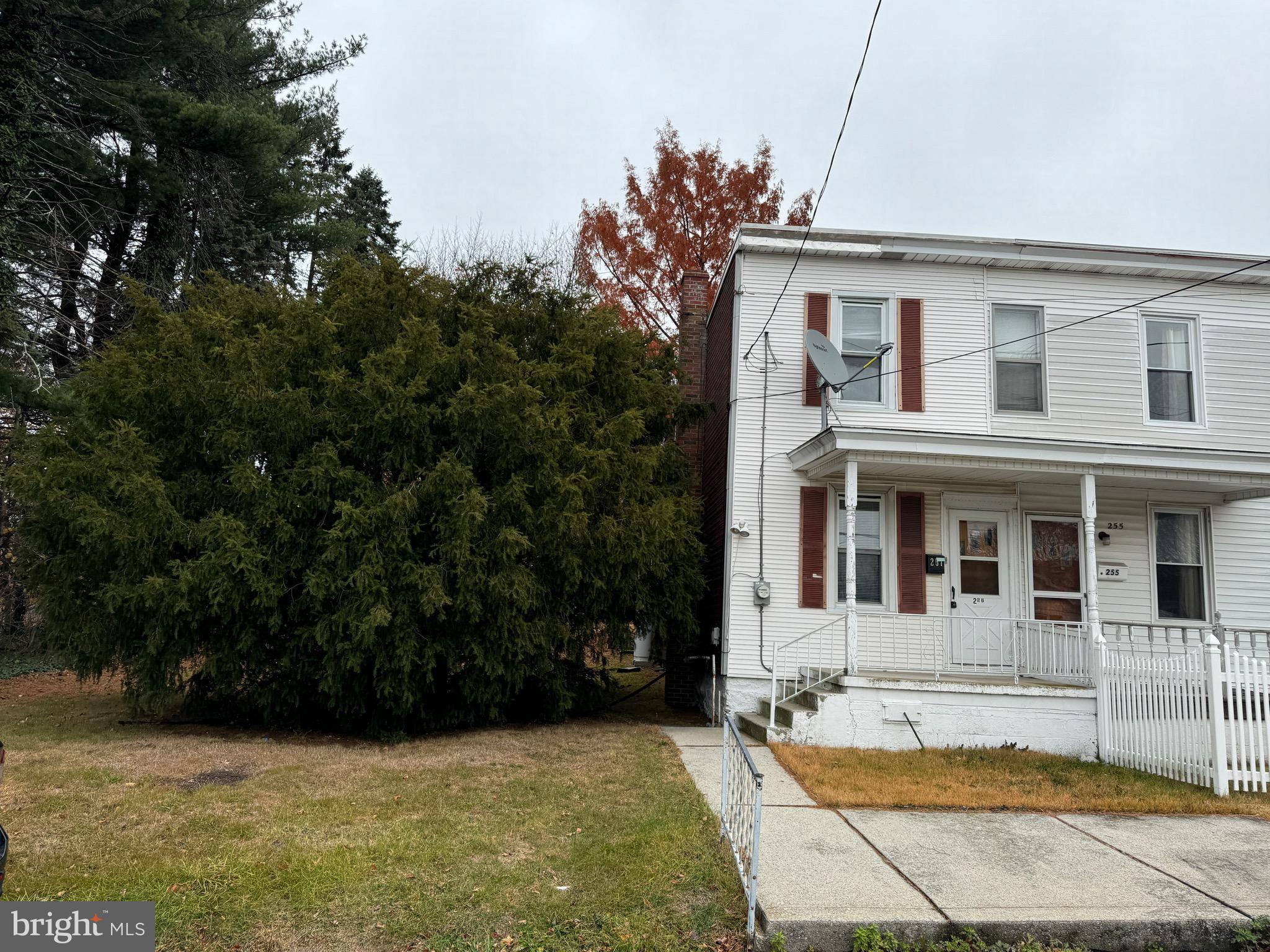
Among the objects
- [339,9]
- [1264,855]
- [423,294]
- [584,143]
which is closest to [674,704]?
[423,294]

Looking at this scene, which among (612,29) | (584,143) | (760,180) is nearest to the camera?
(612,29)

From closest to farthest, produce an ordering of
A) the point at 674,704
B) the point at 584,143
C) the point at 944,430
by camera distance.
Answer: the point at 944,430
the point at 674,704
the point at 584,143

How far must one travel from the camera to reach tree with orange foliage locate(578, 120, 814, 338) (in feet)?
67.7

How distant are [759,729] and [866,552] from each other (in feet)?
9.39

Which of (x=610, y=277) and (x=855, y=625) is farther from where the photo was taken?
(x=610, y=277)

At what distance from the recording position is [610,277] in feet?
69.6

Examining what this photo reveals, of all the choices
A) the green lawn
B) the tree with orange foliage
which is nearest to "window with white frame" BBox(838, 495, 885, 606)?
the green lawn

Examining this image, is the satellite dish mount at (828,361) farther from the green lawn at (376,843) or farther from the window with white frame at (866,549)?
the green lawn at (376,843)

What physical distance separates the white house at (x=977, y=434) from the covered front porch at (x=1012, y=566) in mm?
28

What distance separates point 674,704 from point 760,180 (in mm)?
13706

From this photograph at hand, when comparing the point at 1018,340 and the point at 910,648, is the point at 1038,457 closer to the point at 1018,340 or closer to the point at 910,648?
the point at 1018,340

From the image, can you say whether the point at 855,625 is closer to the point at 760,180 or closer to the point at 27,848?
the point at 27,848

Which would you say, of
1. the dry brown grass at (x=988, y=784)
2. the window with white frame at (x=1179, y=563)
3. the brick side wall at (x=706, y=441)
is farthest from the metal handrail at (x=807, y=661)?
the window with white frame at (x=1179, y=563)

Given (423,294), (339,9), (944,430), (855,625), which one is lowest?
(855,625)
